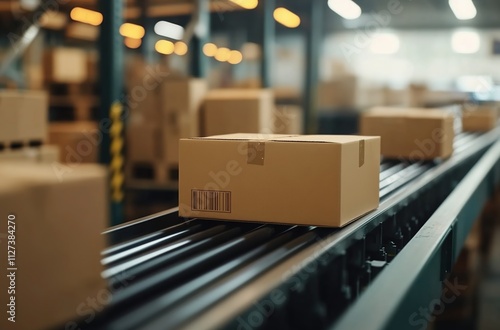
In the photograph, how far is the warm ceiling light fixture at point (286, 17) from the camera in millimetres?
11370

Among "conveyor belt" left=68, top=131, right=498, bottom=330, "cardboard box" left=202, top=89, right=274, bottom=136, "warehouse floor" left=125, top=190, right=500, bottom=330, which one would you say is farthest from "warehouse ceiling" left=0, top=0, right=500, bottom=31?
"conveyor belt" left=68, top=131, right=498, bottom=330

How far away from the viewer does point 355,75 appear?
11.0m

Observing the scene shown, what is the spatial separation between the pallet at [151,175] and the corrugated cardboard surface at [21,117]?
180 cm

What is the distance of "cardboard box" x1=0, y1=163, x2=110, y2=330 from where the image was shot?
1.00 meters

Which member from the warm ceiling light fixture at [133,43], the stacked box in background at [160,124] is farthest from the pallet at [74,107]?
the stacked box in background at [160,124]

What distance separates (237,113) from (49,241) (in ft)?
15.0

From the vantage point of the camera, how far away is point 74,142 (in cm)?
775

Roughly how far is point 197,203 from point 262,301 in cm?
76

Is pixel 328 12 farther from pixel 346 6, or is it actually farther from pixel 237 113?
pixel 237 113

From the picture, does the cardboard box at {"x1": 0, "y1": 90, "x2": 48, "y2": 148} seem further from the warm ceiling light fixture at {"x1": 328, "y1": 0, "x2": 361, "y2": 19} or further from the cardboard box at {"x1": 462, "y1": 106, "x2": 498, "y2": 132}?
the warm ceiling light fixture at {"x1": 328, "y1": 0, "x2": 361, "y2": 19}

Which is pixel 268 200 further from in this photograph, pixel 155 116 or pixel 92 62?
pixel 92 62

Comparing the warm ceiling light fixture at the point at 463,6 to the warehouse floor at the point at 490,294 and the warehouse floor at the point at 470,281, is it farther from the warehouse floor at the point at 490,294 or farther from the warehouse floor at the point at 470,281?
the warehouse floor at the point at 490,294

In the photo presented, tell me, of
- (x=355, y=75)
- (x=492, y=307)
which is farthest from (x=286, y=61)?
(x=492, y=307)

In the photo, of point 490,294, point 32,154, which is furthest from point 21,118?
point 490,294
